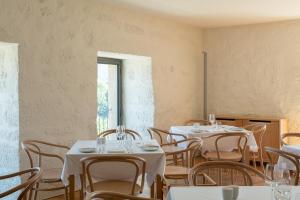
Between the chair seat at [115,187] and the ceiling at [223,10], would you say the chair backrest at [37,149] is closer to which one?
the chair seat at [115,187]

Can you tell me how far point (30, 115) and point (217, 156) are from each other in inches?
92.1

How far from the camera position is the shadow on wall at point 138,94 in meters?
6.23

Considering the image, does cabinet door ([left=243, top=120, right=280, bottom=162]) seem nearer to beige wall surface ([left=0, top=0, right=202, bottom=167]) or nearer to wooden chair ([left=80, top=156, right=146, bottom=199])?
beige wall surface ([left=0, top=0, right=202, bottom=167])

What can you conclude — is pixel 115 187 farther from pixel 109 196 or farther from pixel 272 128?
pixel 272 128

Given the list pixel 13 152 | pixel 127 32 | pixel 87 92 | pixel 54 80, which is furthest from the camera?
pixel 127 32

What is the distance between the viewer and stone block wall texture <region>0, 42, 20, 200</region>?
4.24 meters

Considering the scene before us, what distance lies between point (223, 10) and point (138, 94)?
6.26 feet

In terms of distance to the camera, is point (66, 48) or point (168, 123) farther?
point (168, 123)

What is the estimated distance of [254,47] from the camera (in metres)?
6.83

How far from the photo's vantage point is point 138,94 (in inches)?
250

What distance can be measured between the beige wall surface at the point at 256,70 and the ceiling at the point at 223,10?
0.28 meters

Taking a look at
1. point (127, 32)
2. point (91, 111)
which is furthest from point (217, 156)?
point (127, 32)

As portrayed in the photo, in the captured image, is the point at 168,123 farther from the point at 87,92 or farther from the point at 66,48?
the point at 66,48

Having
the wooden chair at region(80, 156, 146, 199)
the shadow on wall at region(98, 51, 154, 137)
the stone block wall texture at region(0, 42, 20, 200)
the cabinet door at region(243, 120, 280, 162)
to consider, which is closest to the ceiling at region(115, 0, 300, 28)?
the shadow on wall at region(98, 51, 154, 137)
